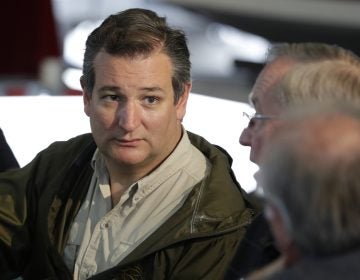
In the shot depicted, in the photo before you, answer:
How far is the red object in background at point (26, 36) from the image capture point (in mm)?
4926

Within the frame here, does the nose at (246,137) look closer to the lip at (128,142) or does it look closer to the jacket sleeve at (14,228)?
the lip at (128,142)

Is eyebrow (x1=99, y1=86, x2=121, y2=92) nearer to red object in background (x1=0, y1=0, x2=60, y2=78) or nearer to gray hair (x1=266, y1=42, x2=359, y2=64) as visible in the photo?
gray hair (x1=266, y1=42, x2=359, y2=64)

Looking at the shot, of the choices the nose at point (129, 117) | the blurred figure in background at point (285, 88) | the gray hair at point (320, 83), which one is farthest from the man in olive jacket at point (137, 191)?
the gray hair at point (320, 83)

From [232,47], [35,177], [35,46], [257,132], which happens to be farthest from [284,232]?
[232,47]

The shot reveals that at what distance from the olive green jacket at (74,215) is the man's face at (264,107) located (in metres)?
0.28

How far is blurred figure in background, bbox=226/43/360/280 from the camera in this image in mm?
2141

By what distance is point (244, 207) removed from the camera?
2.75 meters

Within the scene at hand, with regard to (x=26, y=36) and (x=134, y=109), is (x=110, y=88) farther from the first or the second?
(x=26, y=36)

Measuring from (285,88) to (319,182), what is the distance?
0.65m

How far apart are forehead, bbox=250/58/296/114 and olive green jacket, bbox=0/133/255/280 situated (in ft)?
1.19

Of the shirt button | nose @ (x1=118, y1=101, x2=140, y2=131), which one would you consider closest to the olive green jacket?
the shirt button

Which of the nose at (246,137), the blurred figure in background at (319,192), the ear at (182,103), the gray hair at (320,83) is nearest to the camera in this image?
the blurred figure in background at (319,192)

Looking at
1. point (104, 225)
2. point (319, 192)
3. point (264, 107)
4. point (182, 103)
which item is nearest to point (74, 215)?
point (104, 225)

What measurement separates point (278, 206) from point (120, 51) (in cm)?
118
